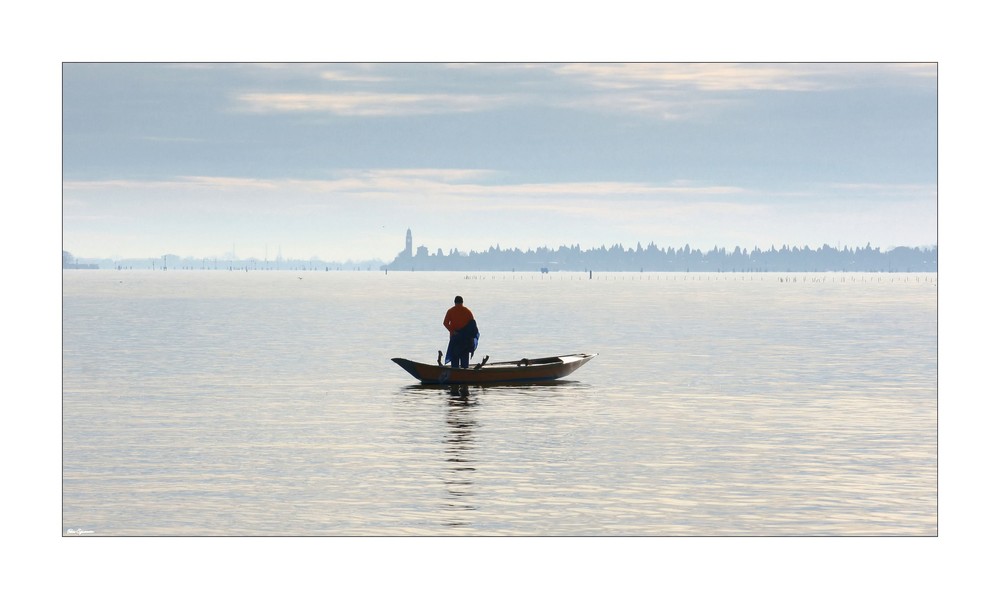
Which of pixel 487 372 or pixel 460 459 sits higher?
pixel 487 372

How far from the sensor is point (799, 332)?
266 ft

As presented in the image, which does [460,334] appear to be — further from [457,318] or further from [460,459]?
[460,459]

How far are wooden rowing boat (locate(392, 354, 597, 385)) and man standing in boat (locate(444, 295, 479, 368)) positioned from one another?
0.37m

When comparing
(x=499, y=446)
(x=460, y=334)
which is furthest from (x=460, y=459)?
(x=460, y=334)

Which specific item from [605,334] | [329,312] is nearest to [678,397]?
[605,334]

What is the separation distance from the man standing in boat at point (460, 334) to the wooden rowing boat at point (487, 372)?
375 mm

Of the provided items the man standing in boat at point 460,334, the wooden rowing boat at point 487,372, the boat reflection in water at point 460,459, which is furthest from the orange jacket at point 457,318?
the boat reflection in water at point 460,459

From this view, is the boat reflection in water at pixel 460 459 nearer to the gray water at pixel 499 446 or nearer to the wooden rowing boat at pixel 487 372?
the gray water at pixel 499 446

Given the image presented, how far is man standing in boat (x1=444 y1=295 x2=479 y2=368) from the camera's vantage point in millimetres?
39312

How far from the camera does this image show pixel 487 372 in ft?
136


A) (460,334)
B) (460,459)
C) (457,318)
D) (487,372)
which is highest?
(457,318)

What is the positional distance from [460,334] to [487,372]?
2.00 m

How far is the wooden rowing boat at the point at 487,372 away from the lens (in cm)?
4100

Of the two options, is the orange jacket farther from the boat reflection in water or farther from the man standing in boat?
the boat reflection in water
